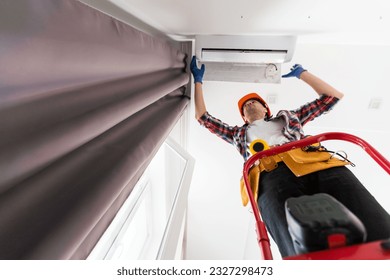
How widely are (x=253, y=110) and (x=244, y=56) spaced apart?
426 millimetres

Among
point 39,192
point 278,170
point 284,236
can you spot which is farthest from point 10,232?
point 278,170

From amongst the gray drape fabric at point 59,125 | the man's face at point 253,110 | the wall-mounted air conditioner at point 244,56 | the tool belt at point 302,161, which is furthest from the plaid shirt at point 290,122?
the gray drape fabric at point 59,125

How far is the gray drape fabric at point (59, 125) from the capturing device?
349mm

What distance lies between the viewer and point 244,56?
1609mm

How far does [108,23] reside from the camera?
24.2 inches

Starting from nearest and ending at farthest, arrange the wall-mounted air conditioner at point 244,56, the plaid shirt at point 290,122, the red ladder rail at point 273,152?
the red ladder rail at point 273,152 < the plaid shirt at point 290,122 < the wall-mounted air conditioner at point 244,56

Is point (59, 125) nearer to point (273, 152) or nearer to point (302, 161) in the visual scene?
point (273, 152)

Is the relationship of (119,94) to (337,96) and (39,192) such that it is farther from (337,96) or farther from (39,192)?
(337,96)

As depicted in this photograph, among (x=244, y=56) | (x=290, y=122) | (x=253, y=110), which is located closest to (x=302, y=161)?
(x=290, y=122)

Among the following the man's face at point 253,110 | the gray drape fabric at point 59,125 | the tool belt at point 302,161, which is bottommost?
the tool belt at point 302,161

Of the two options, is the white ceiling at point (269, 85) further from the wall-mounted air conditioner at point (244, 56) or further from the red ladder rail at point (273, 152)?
the red ladder rail at point (273, 152)

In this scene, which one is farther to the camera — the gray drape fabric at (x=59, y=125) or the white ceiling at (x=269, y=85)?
the white ceiling at (x=269, y=85)

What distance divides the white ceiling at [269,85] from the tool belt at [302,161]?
Result: 689 millimetres

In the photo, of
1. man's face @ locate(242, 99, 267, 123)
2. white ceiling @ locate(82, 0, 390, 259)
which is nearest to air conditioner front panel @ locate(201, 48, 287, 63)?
white ceiling @ locate(82, 0, 390, 259)
